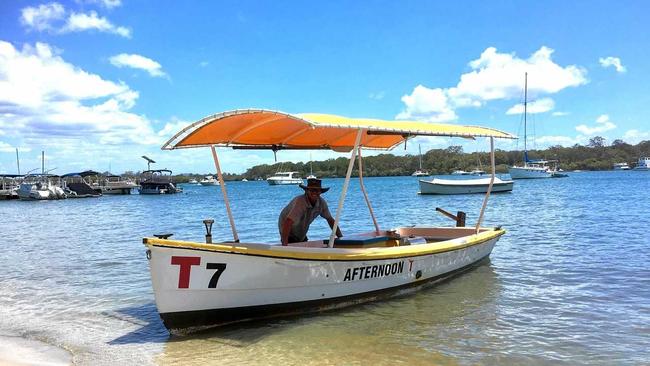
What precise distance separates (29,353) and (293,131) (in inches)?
206

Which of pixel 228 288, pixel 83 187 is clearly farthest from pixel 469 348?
pixel 83 187

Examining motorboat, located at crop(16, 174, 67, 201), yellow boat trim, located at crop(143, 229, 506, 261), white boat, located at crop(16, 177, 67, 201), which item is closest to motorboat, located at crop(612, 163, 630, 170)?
motorboat, located at crop(16, 174, 67, 201)

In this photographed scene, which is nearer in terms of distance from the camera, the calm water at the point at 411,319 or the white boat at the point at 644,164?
the calm water at the point at 411,319

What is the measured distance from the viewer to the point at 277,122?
8406 millimetres

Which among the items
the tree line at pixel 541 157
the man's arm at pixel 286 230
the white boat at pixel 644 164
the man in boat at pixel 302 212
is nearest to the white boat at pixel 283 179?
the tree line at pixel 541 157

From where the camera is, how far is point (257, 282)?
288 inches

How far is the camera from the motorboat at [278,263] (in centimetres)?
687

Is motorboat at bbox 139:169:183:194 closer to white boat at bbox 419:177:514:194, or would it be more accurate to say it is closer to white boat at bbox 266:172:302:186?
white boat at bbox 266:172:302:186

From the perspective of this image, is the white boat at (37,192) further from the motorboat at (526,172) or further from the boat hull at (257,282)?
the motorboat at (526,172)

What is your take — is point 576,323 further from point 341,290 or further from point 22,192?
point 22,192

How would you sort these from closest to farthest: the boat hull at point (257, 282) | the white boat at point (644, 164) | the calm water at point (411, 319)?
the calm water at point (411, 319) → the boat hull at point (257, 282) → the white boat at point (644, 164)

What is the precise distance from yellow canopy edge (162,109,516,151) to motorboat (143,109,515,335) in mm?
20

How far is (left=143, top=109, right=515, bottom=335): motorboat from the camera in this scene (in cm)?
687

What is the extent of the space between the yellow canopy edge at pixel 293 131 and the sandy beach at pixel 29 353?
3412 mm
